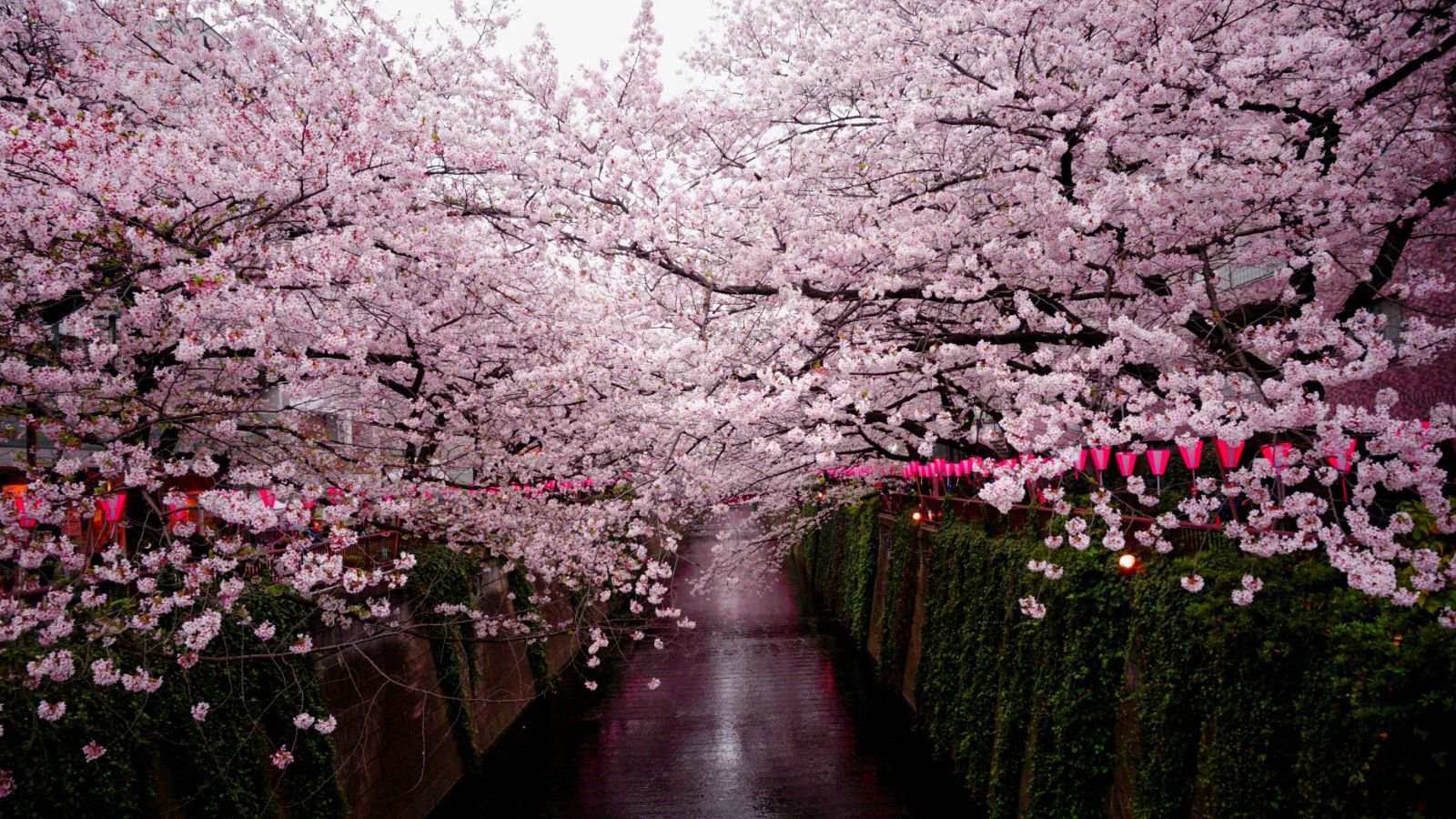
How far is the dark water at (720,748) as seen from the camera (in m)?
11.9

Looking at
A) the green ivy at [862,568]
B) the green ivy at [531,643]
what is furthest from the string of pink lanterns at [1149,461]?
the green ivy at [531,643]

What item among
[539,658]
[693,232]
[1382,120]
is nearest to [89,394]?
→ [693,232]

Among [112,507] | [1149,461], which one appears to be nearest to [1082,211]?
[1149,461]

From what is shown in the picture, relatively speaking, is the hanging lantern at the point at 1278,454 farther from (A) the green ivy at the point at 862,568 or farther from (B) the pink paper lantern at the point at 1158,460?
(A) the green ivy at the point at 862,568

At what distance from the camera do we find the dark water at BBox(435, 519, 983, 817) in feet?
39.0

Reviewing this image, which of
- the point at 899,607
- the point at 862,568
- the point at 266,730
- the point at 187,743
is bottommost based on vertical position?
the point at 266,730

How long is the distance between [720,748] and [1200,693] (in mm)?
10113

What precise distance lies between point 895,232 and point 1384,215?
373 cm

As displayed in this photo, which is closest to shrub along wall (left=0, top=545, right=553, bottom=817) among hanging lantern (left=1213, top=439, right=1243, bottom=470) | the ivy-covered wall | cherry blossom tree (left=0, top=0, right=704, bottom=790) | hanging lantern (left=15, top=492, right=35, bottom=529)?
the ivy-covered wall

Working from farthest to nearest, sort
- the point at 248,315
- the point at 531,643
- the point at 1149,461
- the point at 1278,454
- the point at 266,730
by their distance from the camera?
the point at 531,643, the point at 1149,461, the point at 266,730, the point at 1278,454, the point at 248,315

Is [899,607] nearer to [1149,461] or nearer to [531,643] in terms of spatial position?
[531,643]

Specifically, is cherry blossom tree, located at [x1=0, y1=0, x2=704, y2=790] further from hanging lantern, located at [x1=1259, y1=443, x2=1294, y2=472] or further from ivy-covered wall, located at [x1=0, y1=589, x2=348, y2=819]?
hanging lantern, located at [x1=1259, y1=443, x2=1294, y2=472]

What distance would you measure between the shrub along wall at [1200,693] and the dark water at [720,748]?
229 cm

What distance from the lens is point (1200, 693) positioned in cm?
561
